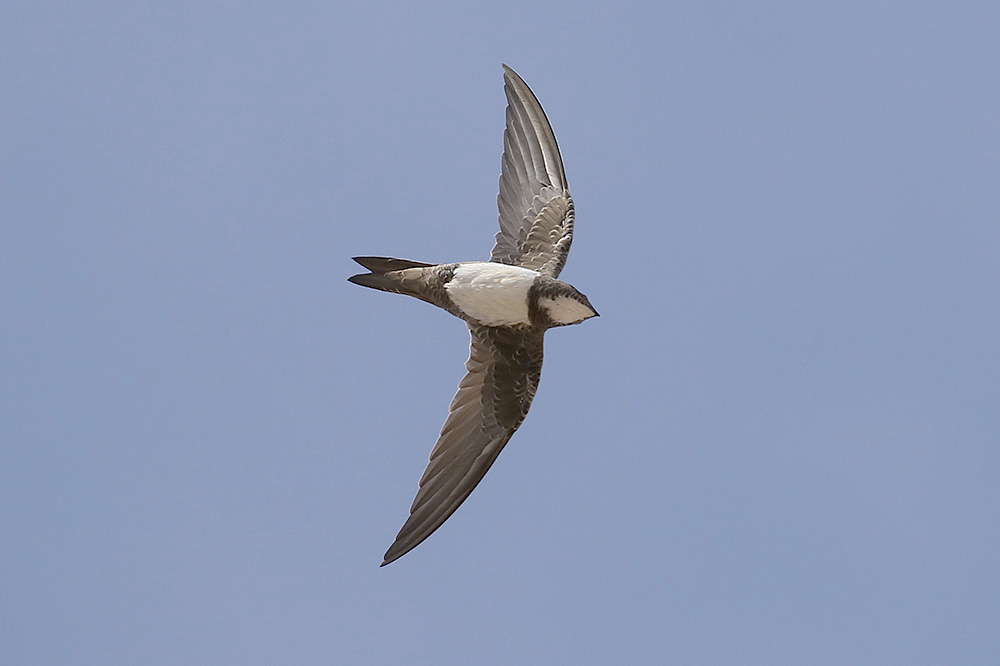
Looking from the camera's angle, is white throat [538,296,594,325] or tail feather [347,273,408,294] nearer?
white throat [538,296,594,325]

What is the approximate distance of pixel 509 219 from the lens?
9055 millimetres

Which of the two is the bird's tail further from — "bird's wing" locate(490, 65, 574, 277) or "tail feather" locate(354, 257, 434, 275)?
"bird's wing" locate(490, 65, 574, 277)

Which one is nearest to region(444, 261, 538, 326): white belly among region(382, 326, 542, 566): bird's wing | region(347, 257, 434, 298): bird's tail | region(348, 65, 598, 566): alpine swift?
region(348, 65, 598, 566): alpine swift

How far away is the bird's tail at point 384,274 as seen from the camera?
28.4ft

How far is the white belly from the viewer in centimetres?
814

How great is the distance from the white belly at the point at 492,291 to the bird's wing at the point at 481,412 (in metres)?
0.15

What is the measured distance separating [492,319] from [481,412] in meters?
0.67

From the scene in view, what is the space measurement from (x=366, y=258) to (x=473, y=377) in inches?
45.7

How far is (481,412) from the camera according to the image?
8.46 metres

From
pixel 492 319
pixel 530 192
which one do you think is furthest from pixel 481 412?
pixel 530 192

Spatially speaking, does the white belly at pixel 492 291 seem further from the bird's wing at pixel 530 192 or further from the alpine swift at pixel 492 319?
the bird's wing at pixel 530 192

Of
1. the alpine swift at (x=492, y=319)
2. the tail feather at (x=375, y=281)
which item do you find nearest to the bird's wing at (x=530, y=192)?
the alpine swift at (x=492, y=319)

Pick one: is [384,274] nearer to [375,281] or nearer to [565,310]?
[375,281]

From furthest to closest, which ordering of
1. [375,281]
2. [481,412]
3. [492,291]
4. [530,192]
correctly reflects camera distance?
1. [530,192]
2. [375,281]
3. [481,412]
4. [492,291]
